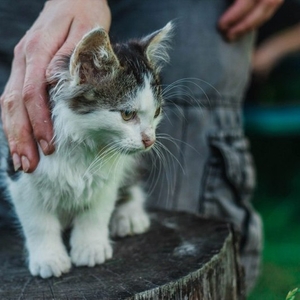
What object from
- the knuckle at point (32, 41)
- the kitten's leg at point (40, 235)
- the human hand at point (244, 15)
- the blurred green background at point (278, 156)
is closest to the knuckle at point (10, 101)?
the knuckle at point (32, 41)

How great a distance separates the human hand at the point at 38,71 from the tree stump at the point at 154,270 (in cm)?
32

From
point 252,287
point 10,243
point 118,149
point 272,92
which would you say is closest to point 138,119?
point 118,149

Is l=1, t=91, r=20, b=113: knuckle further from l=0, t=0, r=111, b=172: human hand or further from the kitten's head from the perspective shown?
the kitten's head

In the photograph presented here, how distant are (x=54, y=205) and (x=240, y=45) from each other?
1.20 m

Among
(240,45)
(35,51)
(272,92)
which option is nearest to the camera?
(35,51)

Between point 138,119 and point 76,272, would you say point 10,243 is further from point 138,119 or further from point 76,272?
point 138,119

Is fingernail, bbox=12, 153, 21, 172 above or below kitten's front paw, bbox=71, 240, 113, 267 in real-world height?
above

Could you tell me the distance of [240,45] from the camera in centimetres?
274

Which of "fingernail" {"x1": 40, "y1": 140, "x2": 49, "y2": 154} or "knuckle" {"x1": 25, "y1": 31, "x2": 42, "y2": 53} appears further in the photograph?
"knuckle" {"x1": 25, "y1": 31, "x2": 42, "y2": 53}

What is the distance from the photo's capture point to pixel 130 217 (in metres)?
2.21

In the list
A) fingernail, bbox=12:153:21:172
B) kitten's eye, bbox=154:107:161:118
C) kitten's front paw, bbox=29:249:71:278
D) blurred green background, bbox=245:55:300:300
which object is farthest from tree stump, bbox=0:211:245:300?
blurred green background, bbox=245:55:300:300

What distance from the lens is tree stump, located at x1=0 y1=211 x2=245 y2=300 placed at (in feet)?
5.65

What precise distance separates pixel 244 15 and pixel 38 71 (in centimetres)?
108

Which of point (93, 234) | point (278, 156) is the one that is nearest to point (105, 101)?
point (93, 234)
